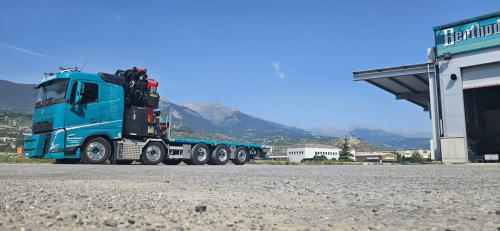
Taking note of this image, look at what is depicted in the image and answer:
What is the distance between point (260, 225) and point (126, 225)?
113cm

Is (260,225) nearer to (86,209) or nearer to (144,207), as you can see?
(144,207)

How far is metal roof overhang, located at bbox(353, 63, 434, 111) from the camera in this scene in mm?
30938

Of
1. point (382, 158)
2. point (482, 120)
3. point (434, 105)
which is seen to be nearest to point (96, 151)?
point (434, 105)

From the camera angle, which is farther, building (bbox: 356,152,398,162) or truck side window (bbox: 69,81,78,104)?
building (bbox: 356,152,398,162)

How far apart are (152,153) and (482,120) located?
30512mm

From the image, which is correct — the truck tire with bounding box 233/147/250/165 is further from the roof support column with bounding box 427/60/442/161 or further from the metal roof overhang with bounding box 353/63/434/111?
the metal roof overhang with bounding box 353/63/434/111

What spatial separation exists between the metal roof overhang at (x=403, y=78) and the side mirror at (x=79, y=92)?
2284cm

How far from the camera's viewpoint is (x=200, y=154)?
20.5 metres

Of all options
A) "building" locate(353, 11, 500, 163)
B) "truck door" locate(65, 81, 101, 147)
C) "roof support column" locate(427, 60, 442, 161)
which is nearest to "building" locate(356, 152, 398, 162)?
"roof support column" locate(427, 60, 442, 161)

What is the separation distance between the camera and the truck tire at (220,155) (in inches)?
827

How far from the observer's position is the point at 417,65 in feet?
100

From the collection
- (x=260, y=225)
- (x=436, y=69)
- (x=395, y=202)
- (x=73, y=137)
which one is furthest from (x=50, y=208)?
(x=436, y=69)

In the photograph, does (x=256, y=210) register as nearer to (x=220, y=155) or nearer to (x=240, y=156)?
(x=220, y=155)

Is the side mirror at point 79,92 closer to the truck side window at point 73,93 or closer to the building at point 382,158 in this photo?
the truck side window at point 73,93
